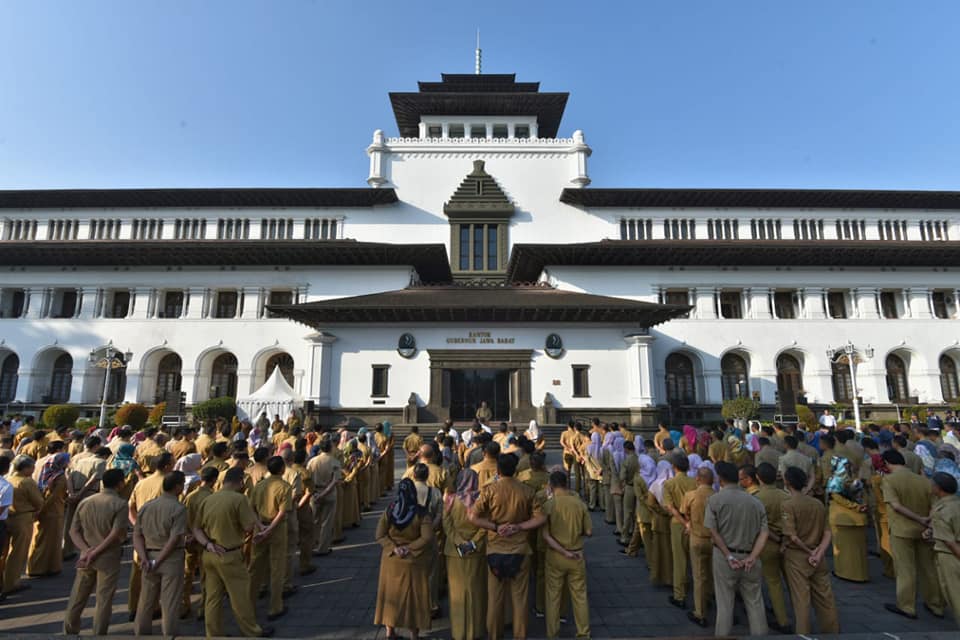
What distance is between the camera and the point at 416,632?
499cm

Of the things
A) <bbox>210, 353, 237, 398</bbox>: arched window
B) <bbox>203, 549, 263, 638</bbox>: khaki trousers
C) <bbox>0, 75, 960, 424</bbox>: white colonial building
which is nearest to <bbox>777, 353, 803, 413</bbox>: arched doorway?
<bbox>0, 75, 960, 424</bbox>: white colonial building

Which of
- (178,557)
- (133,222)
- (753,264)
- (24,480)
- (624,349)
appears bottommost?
(178,557)

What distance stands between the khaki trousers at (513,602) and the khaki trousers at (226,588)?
267 centimetres

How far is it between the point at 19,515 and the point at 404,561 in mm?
5776

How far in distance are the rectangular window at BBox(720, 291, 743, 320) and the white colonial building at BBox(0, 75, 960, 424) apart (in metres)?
0.16

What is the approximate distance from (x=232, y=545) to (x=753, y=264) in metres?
31.8

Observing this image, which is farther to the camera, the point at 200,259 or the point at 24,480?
the point at 200,259

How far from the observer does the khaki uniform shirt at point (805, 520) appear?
509 centimetres

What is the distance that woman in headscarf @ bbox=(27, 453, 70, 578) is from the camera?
7.12 m

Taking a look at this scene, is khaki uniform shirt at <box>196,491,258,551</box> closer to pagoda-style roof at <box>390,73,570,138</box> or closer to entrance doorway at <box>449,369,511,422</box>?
entrance doorway at <box>449,369,511,422</box>

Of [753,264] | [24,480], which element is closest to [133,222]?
[24,480]

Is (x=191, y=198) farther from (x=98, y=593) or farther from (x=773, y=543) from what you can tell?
(x=773, y=543)

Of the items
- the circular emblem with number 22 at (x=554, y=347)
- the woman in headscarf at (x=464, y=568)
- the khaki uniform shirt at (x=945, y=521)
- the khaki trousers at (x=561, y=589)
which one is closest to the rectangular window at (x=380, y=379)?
the circular emblem with number 22 at (x=554, y=347)

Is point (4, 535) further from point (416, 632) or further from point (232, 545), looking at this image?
point (416, 632)
